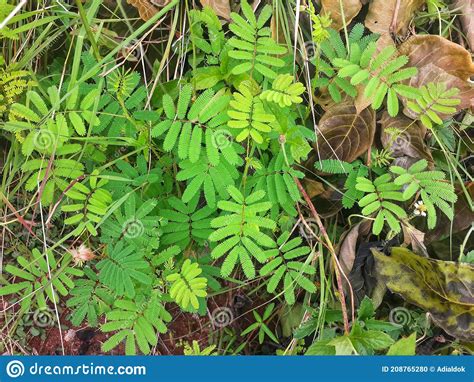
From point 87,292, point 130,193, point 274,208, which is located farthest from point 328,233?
point 87,292

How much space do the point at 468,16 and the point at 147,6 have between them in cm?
98

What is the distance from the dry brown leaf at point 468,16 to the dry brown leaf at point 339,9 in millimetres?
355

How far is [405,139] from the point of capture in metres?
1.69

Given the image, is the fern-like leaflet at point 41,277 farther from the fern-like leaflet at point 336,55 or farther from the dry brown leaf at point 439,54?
the dry brown leaf at point 439,54

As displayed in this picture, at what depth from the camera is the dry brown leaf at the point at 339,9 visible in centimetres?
163

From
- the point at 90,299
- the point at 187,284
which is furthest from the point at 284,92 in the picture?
the point at 90,299

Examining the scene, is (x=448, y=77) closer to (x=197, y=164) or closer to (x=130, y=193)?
(x=197, y=164)

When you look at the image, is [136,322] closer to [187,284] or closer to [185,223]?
[187,284]

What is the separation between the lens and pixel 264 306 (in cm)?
183

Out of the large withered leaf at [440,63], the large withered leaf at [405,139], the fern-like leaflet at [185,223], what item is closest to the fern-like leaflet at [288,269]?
the fern-like leaflet at [185,223]

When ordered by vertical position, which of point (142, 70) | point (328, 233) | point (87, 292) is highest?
point (142, 70)

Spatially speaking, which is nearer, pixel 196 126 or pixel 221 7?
pixel 196 126

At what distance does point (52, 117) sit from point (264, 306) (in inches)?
34.5

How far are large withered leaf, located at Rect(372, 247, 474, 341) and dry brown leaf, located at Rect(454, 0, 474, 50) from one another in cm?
68
